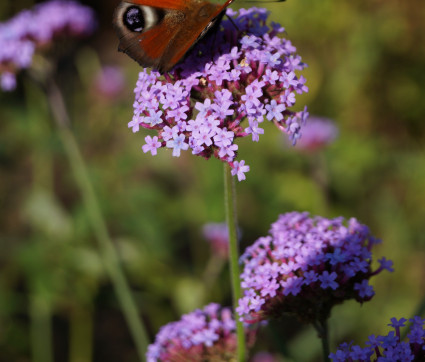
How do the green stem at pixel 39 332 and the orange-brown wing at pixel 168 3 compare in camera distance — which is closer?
the orange-brown wing at pixel 168 3

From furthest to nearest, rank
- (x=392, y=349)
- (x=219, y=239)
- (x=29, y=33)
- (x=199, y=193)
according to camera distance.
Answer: (x=199, y=193), (x=219, y=239), (x=29, y=33), (x=392, y=349)

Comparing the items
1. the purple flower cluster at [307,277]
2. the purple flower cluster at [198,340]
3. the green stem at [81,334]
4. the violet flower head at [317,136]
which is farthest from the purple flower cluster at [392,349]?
the green stem at [81,334]

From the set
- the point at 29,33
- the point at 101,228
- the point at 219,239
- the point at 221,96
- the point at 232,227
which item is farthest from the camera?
the point at 219,239

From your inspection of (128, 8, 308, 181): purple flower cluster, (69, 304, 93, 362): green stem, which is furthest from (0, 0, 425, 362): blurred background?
(128, 8, 308, 181): purple flower cluster

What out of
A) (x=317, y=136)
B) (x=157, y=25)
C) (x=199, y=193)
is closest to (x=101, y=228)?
(x=199, y=193)

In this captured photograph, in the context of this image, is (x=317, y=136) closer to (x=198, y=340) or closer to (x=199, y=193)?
(x=199, y=193)

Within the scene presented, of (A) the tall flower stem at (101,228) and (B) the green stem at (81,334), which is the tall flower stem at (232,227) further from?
(B) the green stem at (81,334)

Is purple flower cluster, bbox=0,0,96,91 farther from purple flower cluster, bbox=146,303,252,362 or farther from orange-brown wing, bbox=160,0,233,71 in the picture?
purple flower cluster, bbox=146,303,252,362
